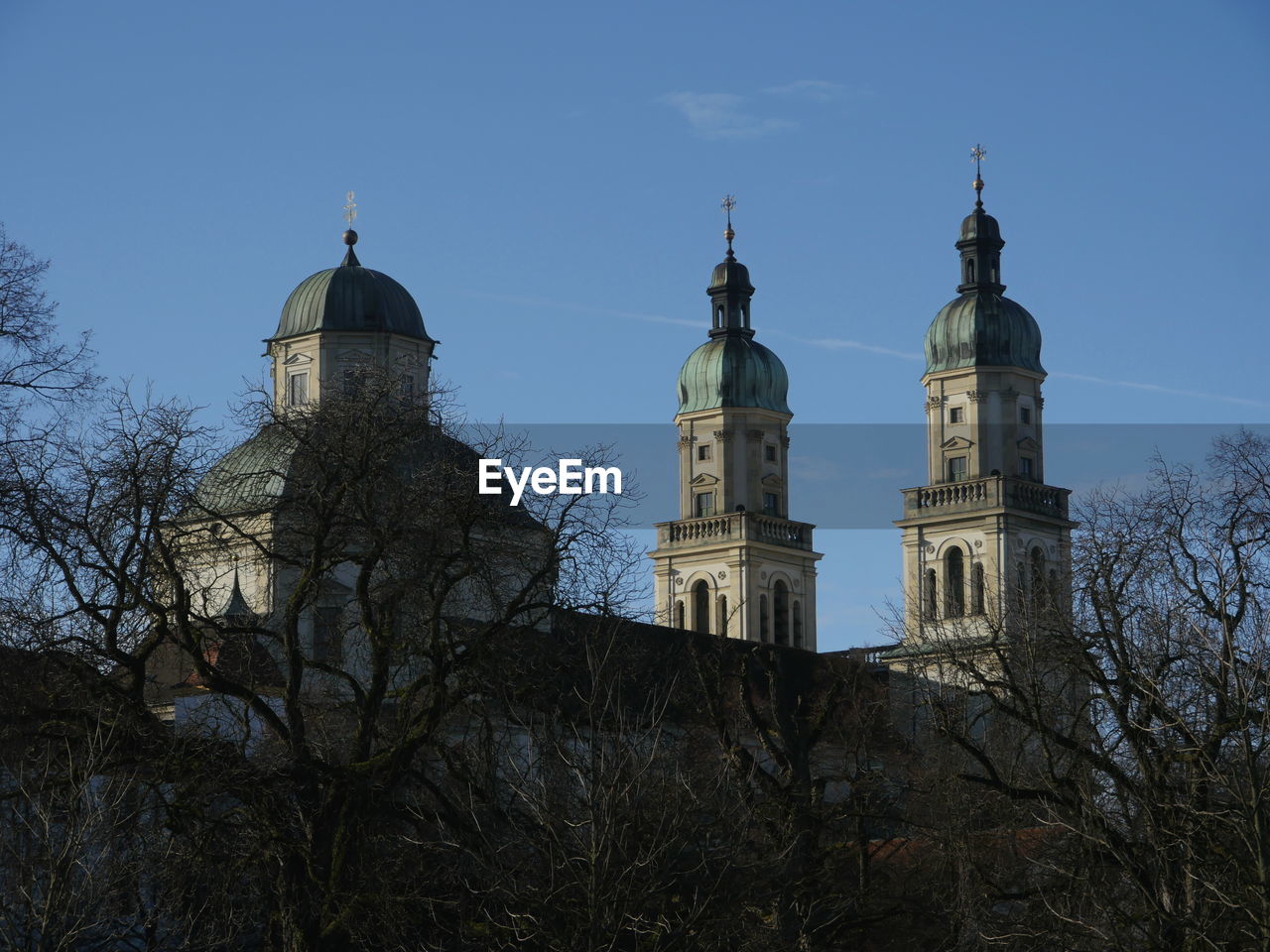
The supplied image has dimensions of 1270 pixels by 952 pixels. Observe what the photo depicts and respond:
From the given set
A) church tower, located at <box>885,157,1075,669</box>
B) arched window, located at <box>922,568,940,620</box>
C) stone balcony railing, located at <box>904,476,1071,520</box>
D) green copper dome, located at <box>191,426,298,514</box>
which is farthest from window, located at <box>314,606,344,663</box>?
stone balcony railing, located at <box>904,476,1071,520</box>

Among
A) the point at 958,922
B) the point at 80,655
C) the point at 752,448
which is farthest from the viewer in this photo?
the point at 752,448

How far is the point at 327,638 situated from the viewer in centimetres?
3550

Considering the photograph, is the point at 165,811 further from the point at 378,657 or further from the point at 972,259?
the point at 972,259

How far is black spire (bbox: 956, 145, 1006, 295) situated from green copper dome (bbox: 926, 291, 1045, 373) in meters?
0.37

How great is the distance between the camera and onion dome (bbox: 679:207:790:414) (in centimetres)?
11019

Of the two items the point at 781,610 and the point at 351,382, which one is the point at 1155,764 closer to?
the point at 351,382

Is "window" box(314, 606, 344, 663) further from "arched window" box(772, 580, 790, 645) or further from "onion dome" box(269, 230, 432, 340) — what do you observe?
"arched window" box(772, 580, 790, 645)

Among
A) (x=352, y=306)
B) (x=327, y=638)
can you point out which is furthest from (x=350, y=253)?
(x=327, y=638)

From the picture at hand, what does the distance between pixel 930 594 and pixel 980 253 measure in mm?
14771

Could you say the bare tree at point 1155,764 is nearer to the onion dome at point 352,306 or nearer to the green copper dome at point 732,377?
the onion dome at point 352,306

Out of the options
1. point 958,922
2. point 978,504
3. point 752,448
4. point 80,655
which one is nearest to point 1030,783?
point 958,922

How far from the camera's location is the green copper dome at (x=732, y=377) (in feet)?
361

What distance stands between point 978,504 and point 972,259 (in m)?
10.1

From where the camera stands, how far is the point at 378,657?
98.2ft
